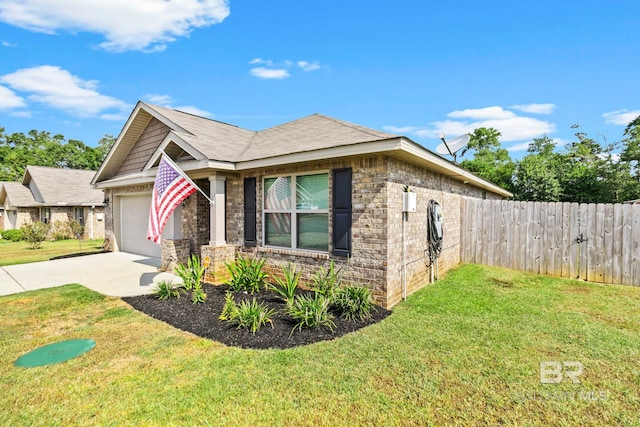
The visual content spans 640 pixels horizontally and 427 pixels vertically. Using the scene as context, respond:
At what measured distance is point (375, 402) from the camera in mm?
2867

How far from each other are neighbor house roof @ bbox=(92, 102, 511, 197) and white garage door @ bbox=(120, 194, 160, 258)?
0.88 metres

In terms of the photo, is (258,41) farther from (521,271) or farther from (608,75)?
(608,75)

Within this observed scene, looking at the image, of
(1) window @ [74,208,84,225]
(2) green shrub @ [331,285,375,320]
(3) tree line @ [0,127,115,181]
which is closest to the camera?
(2) green shrub @ [331,285,375,320]

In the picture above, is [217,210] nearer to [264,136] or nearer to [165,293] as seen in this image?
[165,293]

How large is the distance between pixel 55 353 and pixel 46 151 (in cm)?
5205

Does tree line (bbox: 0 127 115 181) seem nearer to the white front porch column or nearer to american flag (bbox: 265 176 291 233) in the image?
the white front porch column

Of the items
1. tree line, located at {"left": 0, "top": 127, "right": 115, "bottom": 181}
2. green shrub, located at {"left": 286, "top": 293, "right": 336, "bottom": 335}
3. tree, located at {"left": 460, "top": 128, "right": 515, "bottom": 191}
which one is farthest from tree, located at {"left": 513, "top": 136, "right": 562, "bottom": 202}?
tree line, located at {"left": 0, "top": 127, "right": 115, "bottom": 181}

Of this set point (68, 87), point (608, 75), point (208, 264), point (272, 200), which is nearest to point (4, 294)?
point (208, 264)

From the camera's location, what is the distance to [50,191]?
21984mm

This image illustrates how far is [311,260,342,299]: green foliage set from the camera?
17.7ft

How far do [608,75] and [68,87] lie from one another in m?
41.4

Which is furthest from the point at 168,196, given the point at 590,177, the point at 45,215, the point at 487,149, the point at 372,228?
the point at 487,149

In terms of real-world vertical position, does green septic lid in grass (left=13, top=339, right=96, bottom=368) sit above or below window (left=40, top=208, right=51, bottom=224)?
below

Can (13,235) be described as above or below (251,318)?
below
